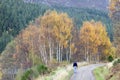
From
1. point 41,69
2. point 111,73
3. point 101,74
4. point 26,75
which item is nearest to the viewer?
point 111,73

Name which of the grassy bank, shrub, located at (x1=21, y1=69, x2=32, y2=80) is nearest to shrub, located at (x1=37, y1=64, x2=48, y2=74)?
shrub, located at (x1=21, y1=69, x2=32, y2=80)

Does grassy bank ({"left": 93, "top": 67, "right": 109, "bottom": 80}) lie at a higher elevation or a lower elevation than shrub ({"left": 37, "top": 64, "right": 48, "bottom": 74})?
lower

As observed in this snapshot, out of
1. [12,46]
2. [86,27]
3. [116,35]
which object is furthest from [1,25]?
[116,35]

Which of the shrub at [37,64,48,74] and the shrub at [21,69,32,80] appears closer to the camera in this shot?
the shrub at [21,69,32,80]

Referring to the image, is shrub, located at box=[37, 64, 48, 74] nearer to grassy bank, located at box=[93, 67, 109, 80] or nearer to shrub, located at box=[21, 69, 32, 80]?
shrub, located at box=[21, 69, 32, 80]

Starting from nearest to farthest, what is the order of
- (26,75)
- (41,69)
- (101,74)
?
(26,75) < (101,74) < (41,69)

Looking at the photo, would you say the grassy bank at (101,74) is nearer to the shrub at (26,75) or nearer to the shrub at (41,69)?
the shrub at (41,69)

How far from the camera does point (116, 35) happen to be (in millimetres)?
37188

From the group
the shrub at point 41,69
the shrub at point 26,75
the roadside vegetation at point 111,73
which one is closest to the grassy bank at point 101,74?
the roadside vegetation at point 111,73

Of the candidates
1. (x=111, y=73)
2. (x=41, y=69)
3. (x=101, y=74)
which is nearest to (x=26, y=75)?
(x=41, y=69)

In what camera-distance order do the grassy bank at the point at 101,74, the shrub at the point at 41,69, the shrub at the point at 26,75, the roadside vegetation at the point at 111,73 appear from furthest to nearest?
the shrub at the point at 41,69 < the shrub at the point at 26,75 < the grassy bank at the point at 101,74 < the roadside vegetation at the point at 111,73

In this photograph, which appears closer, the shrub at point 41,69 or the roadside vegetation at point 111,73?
the roadside vegetation at point 111,73

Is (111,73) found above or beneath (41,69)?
above

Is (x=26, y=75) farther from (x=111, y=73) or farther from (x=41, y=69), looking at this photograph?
(x=111, y=73)
